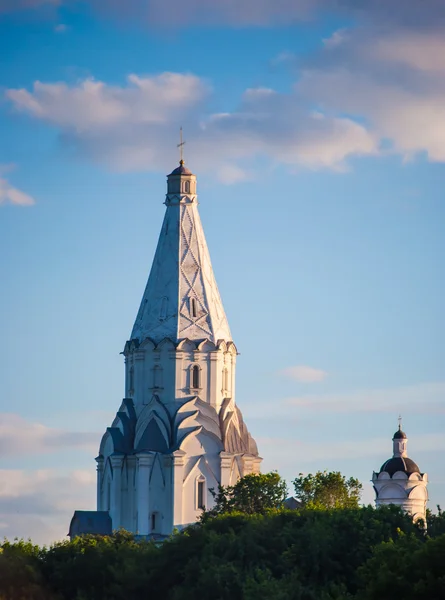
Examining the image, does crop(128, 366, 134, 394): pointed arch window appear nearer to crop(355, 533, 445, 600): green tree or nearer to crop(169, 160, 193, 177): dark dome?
crop(169, 160, 193, 177): dark dome

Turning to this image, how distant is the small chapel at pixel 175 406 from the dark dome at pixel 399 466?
20.0 feet

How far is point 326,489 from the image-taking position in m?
70.1

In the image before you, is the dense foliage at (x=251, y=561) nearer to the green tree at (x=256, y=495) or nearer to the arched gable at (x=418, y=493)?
the green tree at (x=256, y=495)

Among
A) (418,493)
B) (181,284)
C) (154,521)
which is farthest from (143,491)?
(418,493)

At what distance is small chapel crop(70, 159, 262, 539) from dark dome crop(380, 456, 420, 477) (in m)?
6.10

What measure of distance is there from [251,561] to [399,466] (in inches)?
1309

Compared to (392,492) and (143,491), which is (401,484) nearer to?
(392,492)

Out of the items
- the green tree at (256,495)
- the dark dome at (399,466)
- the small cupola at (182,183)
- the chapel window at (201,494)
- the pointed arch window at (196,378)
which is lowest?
the green tree at (256,495)

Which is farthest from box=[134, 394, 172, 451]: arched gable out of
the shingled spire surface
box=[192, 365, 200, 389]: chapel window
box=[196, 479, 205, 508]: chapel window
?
the shingled spire surface

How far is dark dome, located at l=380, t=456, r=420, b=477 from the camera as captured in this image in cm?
8200

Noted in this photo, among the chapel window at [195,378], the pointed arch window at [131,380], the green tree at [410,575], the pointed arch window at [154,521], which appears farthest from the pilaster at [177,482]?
the green tree at [410,575]

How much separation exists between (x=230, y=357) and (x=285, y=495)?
12798mm

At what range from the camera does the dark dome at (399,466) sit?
269 ft

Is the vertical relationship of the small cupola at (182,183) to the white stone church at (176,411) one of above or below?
above
